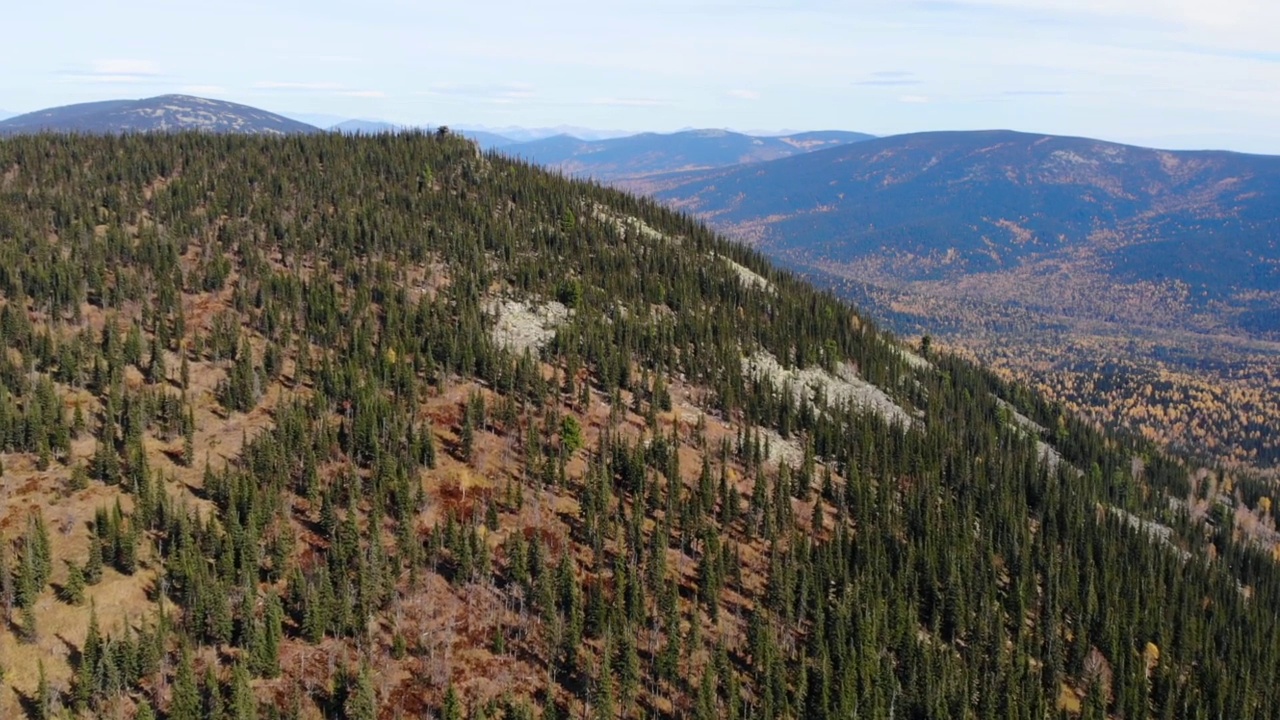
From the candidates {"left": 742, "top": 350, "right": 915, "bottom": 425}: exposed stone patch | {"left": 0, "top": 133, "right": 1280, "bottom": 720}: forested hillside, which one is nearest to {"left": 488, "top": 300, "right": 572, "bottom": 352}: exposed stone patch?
{"left": 0, "top": 133, "right": 1280, "bottom": 720}: forested hillside

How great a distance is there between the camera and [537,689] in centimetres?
9444

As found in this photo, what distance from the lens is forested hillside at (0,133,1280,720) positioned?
3652 inches

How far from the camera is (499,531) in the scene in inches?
4614

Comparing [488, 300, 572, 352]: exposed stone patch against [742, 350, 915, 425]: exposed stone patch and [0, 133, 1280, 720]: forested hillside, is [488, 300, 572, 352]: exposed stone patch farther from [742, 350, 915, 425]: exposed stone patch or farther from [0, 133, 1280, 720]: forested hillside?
[742, 350, 915, 425]: exposed stone patch

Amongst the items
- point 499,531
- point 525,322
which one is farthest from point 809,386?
point 499,531

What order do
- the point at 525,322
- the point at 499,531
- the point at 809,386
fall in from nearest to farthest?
the point at 499,531 → the point at 525,322 → the point at 809,386

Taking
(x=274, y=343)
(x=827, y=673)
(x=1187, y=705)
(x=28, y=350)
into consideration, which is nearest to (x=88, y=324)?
(x=28, y=350)

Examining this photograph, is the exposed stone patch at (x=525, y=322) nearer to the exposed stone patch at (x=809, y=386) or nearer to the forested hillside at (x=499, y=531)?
the forested hillside at (x=499, y=531)

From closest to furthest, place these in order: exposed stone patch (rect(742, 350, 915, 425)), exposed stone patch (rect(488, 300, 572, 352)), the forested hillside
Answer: the forested hillside, exposed stone patch (rect(488, 300, 572, 352)), exposed stone patch (rect(742, 350, 915, 425))

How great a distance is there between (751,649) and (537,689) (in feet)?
Result: 91.7

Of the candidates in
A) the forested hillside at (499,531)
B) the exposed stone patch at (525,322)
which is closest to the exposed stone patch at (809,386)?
the forested hillside at (499,531)

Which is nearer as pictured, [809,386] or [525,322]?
[525,322]

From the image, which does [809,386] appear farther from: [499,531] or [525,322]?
[499,531]

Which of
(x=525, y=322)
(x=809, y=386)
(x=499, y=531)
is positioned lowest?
(x=499, y=531)
